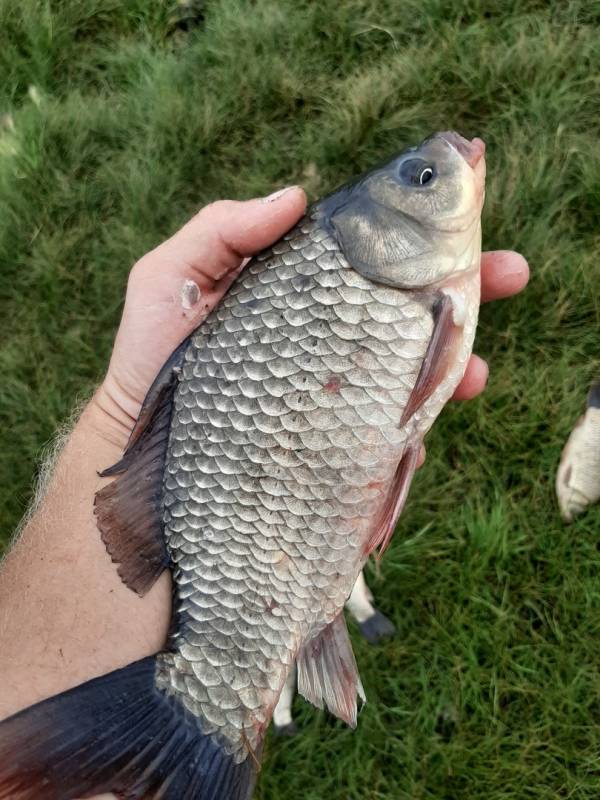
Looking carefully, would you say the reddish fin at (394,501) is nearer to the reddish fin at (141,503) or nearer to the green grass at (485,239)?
the reddish fin at (141,503)

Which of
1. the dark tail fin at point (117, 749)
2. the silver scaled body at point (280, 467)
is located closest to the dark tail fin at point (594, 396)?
the silver scaled body at point (280, 467)

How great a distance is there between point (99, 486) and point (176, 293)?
60 cm

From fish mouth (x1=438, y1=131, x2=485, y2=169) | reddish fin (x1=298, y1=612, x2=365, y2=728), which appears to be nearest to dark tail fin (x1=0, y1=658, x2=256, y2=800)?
reddish fin (x1=298, y1=612, x2=365, y2=728)

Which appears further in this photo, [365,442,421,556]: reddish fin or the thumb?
the thumb

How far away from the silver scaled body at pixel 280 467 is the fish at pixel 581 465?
113cm

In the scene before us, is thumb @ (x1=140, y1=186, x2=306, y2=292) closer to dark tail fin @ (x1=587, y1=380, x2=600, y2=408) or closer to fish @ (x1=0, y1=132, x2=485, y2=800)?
fish @ (x1=0, y1=132, x2=485, y2=800)

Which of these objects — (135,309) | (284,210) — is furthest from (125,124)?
(284,210)

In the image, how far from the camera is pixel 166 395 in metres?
1.62

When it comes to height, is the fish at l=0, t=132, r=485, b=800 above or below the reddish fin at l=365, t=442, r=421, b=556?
above

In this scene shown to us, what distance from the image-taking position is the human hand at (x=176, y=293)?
6.76 ft

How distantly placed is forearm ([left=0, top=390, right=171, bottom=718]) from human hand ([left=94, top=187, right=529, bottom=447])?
0.18 m

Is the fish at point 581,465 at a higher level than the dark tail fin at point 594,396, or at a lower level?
lower

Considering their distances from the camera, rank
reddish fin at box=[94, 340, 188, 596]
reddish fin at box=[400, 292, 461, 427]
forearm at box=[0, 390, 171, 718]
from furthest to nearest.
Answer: forearm at box=[0, 390, 171, 718] → reddish fin at box=[94, 340, 188, 596] → reddish fin at box=[400, 292, 461, 427]

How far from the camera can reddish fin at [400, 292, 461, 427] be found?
1512 millimetres
